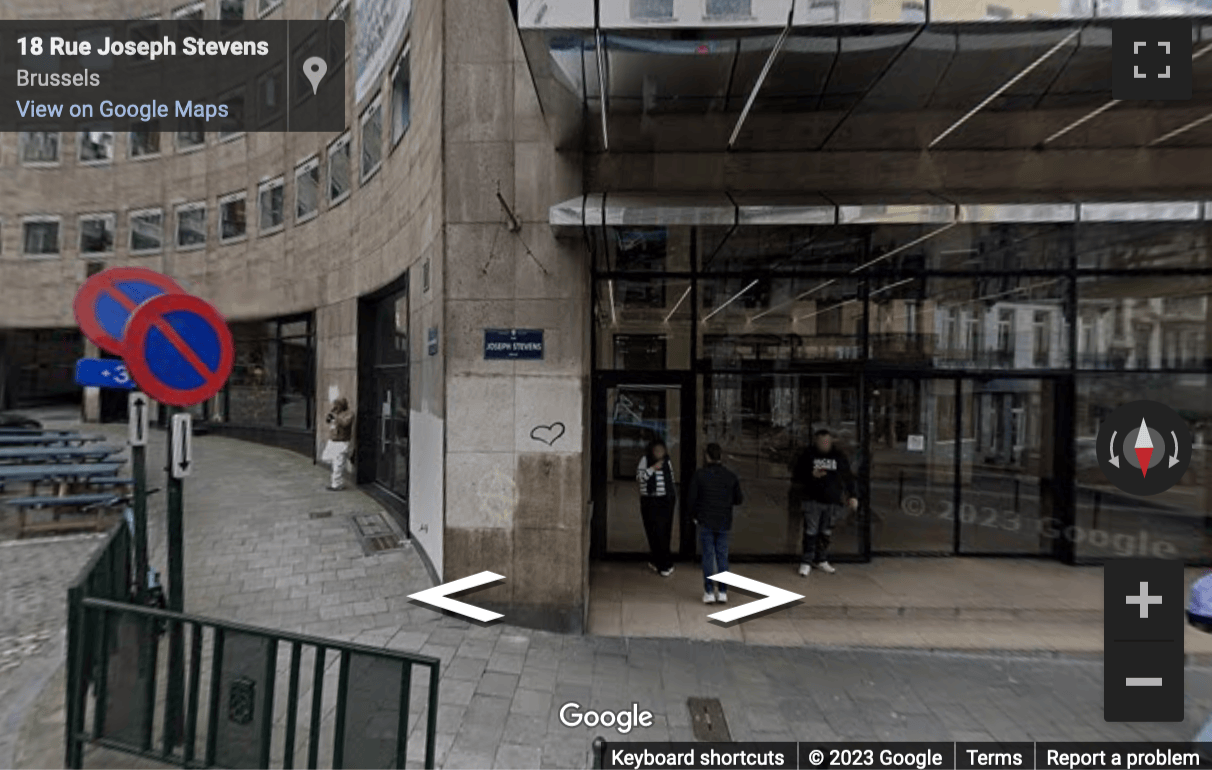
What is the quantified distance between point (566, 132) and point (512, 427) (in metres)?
2.91

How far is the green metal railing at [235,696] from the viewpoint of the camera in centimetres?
266

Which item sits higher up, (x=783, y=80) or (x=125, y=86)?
(x=125, y=86)

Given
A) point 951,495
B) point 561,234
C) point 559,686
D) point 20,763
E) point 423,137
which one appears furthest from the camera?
point 951,495

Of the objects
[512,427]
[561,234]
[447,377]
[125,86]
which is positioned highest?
[125,86]

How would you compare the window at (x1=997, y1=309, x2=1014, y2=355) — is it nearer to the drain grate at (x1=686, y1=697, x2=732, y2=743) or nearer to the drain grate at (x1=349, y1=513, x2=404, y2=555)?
the drain grate at (x1=686, y1=697, x2=732, y2=743)

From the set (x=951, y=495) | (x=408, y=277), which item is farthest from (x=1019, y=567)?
(x=408, y=277)

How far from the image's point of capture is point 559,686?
415 centimetres

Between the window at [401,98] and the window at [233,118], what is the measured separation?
9553mm

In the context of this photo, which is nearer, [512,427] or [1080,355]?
[512,427]

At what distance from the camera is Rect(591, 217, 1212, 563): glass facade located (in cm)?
677

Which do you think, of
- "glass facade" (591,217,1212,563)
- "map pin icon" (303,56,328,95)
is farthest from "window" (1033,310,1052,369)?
A: "map pin icon" (303,56,328,95)

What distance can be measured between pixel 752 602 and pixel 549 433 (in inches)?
117

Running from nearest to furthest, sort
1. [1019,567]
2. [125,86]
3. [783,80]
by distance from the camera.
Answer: [783,80]
[1019,567]
[125,86]

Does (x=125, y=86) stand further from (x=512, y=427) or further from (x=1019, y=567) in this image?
(x=1019, y=567)
